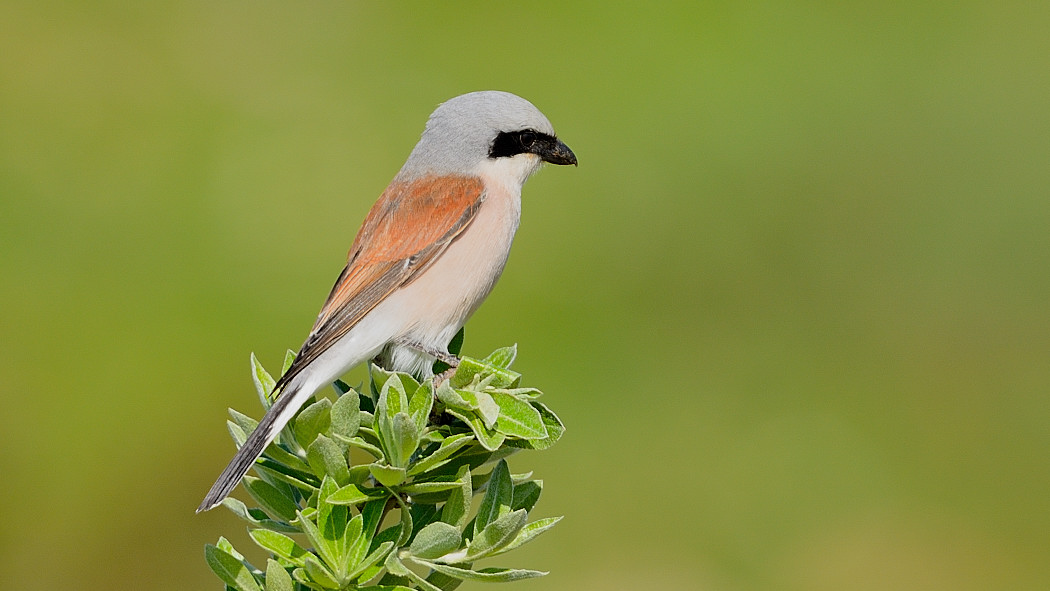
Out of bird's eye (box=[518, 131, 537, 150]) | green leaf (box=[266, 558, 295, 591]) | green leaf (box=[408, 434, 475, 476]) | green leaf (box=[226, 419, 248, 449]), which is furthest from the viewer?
bird's eye (box=[518, 131, 537, 150])

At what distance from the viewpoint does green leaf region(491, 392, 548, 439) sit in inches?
42.1

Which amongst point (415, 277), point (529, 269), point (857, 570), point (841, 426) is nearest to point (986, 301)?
point (841, 426)

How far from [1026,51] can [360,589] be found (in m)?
3.85

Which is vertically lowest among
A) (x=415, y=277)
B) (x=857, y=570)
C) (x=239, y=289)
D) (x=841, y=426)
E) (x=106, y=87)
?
(x=857, y=570)

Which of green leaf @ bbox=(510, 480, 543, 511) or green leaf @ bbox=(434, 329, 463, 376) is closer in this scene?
green leaf @ bbox=(510, 480, 543, 511)

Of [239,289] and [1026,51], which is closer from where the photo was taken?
[239,289]

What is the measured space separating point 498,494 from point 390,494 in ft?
0.36

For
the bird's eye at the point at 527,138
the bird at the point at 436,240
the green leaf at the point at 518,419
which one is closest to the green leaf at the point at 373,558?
the green leaf at the point at 518,419

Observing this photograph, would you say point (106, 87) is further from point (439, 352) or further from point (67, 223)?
point (439, 352)

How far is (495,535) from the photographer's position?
0.93 meters

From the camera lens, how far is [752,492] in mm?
2809

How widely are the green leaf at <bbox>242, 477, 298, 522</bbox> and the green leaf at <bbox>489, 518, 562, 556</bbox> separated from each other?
0.23 meters

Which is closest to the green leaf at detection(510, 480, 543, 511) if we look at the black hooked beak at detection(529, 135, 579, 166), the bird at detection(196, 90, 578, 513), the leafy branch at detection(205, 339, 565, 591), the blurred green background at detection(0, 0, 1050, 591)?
the leafy branch at detection(205, 339, 565, 591)

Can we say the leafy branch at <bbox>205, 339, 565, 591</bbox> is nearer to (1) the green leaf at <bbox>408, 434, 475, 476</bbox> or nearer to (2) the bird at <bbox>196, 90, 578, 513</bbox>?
(1) the green leaf at <bbox>408, 434, 475, 476</bbox>
